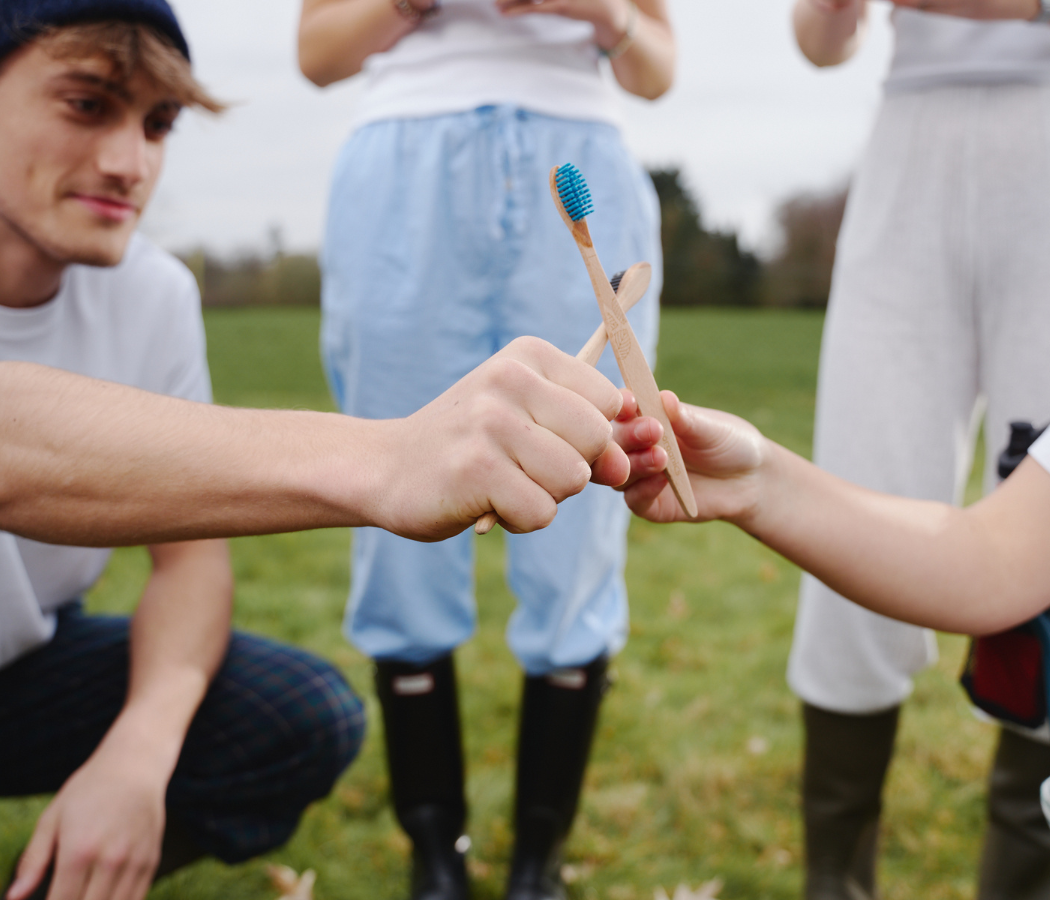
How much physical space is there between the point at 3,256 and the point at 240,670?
815 mm

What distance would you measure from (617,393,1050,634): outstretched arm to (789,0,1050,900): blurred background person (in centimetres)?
42

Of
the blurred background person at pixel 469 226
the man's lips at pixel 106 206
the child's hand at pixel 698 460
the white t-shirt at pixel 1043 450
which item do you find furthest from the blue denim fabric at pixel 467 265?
the white t-shirt at pixel 1043 450

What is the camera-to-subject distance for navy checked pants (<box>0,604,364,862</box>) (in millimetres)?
1586

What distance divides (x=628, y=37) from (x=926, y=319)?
28.6 inches

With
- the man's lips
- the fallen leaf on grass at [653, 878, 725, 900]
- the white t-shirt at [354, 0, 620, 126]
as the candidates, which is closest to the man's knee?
the fallen leaf on grass at [653, 878, 725, 900]

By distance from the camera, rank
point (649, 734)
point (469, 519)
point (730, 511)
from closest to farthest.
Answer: point (469, 519) < point (730, 511) < point (649, 734)

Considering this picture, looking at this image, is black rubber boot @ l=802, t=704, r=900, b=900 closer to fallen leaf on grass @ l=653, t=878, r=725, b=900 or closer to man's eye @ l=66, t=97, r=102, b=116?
fallen leaf on grass @ l=653, t=878, r=725, b=900

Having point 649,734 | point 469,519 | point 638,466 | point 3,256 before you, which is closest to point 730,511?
point 638,466

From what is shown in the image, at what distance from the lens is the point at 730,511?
47.3 inches

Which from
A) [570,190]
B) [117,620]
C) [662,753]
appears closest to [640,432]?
[570,190]

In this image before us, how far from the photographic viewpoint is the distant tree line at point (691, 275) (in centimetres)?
1546

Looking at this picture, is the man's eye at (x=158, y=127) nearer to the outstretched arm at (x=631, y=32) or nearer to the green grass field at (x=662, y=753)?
the outstretched arm at (x=631, y=32)

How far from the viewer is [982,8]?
4.76 ft

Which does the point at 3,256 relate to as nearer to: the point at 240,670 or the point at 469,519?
the point at 240,670
